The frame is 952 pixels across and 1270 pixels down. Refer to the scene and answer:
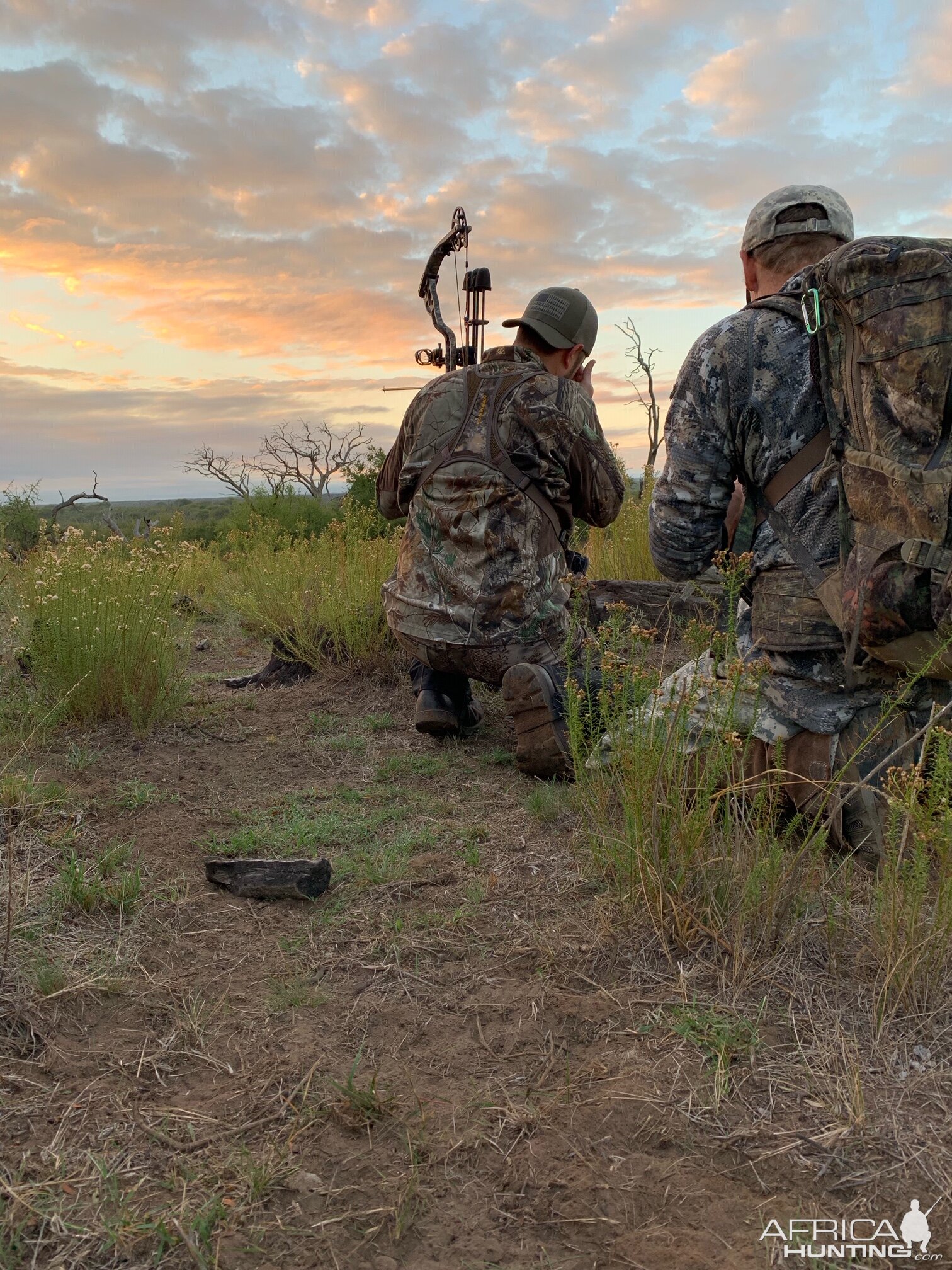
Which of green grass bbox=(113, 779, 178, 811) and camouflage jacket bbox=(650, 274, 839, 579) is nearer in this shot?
camouflage jacket bbox=(650, 274, 839, 579)

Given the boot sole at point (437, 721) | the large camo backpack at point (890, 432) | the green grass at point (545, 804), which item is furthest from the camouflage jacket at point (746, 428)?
the boot sole at point (437, 721)

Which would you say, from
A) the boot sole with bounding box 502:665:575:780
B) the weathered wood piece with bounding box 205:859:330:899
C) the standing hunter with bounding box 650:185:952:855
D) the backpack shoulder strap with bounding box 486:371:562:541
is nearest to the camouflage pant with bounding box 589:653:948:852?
the standing hunter with bounding box 650:185:952:855

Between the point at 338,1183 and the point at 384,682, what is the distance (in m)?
3.87

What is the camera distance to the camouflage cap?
306 cm

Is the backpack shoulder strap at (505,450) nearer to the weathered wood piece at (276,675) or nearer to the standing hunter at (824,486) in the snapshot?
the standing hunter at (824,486)

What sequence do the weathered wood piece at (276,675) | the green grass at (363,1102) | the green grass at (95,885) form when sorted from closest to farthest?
the green grass at (363,1102)
the green grass at (95,885)
the weathered wood piece at (276,675)

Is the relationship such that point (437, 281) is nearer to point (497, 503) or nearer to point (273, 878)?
point (497, 503)

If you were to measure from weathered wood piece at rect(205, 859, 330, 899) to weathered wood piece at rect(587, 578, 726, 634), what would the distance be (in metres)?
3.23

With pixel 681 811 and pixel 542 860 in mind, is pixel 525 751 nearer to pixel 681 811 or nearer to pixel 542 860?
pixel 542 860

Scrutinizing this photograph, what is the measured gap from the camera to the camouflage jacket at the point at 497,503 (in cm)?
418

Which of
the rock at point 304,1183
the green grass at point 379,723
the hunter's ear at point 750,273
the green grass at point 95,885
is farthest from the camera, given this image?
the green grass at point 379,723

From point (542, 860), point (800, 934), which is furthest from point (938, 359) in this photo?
point (542, 860)

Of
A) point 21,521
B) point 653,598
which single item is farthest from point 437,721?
point 21,521

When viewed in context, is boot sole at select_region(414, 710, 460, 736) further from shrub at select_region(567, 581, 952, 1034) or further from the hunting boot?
shrub at select_region(567, 581, 952, 1034)
